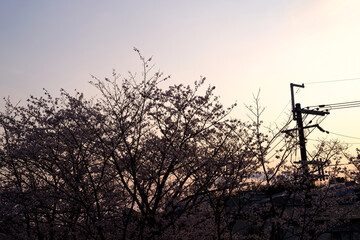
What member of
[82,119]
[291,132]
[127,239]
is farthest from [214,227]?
[82,119]

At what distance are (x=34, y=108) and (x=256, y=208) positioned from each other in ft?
31.5

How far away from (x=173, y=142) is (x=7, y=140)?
6.53 meters

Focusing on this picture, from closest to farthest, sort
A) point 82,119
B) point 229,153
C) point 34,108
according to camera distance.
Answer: point 82,119, point 34,108, point 229,153

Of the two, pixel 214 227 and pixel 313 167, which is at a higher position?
pixel 313 167

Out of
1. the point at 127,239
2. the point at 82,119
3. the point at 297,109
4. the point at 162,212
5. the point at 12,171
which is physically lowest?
the point at 127,239

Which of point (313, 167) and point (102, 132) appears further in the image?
point (313, 167)

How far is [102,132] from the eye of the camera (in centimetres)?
1068

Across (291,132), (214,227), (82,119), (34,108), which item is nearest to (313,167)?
(291,132)

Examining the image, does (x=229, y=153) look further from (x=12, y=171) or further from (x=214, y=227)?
(x=12, y=171)

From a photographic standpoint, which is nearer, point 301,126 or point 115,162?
point 115,162

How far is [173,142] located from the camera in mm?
10938

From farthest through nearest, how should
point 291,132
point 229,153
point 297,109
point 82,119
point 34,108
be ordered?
point 297,109
point 291,132
point 229,153
point 34,108
point 82,119

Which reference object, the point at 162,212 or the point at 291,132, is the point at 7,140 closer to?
the point at 162,212

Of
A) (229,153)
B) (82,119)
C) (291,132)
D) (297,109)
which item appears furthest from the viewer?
(297,109)
